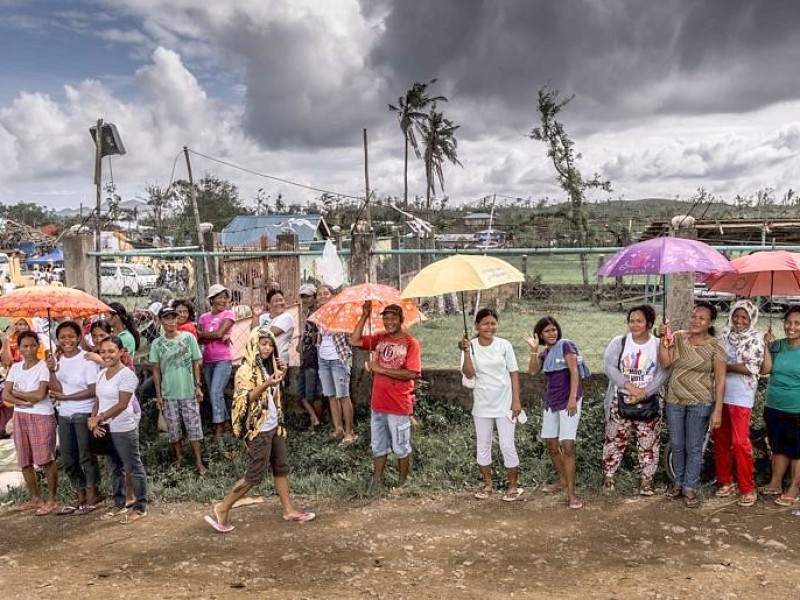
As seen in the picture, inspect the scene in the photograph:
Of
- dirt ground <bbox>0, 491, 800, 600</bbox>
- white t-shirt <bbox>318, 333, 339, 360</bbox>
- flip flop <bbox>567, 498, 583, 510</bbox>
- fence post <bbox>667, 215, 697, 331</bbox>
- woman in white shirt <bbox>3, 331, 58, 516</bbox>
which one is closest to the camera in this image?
dirt ground <bbox>0, 491, 800, 600</bbox>

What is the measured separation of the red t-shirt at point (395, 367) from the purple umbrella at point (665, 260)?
1530mm

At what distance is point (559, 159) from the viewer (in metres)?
25.6

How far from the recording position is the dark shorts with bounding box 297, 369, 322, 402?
21.2 ft

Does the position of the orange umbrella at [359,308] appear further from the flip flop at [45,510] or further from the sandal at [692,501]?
the flip flop at [45,510]

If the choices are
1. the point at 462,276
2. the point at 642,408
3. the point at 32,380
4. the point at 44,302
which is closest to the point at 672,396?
the point at 642,408

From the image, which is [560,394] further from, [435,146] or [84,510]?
[435,146]

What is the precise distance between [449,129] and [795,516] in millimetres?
33053

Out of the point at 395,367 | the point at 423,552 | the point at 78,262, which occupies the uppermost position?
the point at 78,262

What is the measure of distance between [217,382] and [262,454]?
1.78 metres

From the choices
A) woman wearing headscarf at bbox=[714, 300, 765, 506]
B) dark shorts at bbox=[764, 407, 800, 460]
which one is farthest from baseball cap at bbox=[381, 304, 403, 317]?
dark shorts at bbox=[764, 407, 800, 460]

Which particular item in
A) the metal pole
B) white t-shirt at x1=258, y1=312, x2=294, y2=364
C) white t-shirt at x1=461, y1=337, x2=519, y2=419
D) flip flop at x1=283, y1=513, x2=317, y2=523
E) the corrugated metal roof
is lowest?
flip flop at x1=283, y1=513, x2=317, y2=523

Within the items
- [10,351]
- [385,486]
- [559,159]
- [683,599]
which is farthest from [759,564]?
[559,159]

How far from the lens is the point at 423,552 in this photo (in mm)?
4199

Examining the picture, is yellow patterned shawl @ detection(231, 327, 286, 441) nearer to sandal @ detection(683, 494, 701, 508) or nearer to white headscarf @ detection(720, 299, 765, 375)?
sandal @ detection(683, 494, 701, 508)
